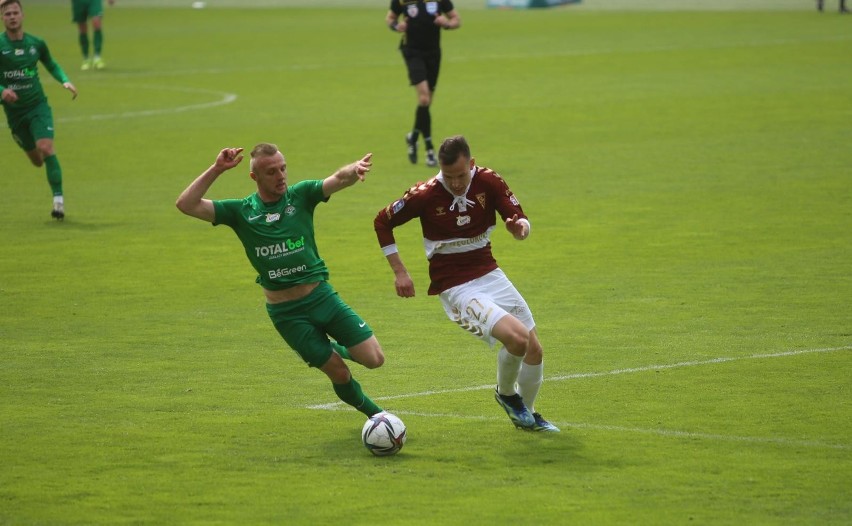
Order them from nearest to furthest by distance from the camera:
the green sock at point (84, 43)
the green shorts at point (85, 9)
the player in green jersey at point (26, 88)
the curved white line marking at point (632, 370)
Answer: the curved white line marking at point (632, 370), the player in green jersey at point (26, 88), the green shorts at point (85, 9), the green sock at point (84, 43)

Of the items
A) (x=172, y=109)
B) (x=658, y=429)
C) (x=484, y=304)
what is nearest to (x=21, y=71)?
(x=484, y=304)

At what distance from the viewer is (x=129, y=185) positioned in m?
19.9

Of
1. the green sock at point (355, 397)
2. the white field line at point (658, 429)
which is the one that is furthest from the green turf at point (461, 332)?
the green sock at point (355, 397)

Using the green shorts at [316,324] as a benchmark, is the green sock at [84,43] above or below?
below

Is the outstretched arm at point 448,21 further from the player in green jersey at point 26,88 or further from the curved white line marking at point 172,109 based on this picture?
the curved white line marking at point 172,109

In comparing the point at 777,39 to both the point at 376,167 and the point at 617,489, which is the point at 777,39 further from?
the point at 617,489

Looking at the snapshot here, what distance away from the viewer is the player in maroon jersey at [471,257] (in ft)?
29.0

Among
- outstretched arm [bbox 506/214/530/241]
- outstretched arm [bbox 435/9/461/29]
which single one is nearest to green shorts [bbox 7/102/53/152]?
outstretched arm [bbox 435/9/461/29]

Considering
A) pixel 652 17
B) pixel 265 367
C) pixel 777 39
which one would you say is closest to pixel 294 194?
pixel 265 367

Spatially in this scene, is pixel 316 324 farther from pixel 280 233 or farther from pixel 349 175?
pixel 349 175

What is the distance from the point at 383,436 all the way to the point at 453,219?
1.54m

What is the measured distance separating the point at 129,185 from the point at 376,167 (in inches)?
144

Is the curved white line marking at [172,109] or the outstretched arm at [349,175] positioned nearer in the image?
the outstretched arm at [349,175]

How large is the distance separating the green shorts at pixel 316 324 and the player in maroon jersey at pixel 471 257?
40 centimetres
